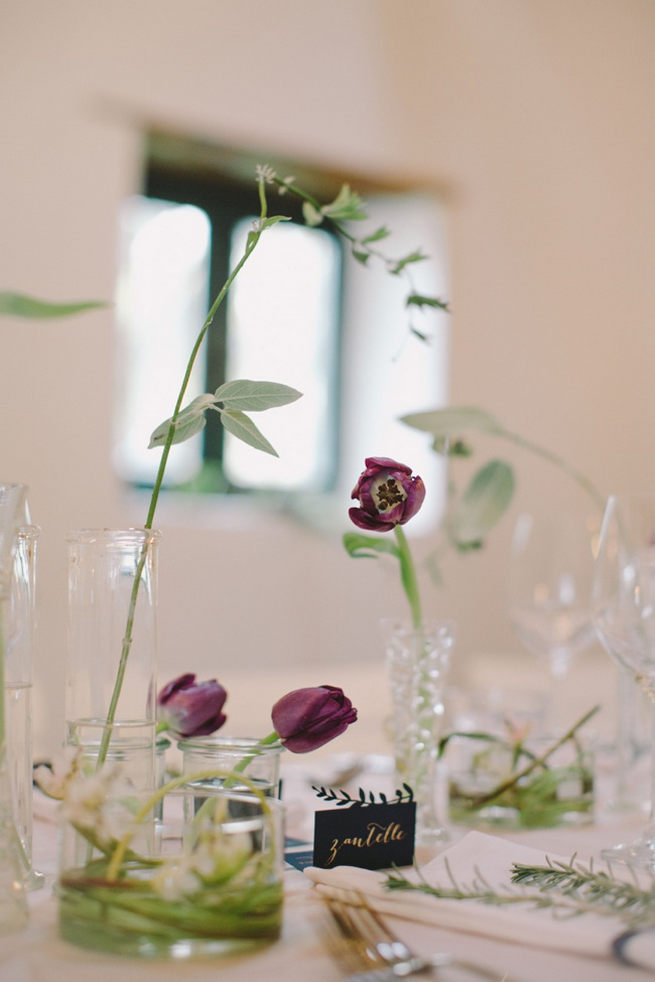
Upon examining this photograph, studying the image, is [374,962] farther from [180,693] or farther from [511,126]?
[511,126]

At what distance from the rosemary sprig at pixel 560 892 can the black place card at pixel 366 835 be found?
4 cm

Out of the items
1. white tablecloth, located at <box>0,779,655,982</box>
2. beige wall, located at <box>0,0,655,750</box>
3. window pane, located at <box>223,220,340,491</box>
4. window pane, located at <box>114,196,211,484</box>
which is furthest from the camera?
window pane, located at <box>223,220,340,491</box>

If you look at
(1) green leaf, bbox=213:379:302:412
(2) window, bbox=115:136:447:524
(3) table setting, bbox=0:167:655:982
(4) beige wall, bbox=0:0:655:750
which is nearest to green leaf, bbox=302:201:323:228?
(3) table setting, bbox=0:167:655:982

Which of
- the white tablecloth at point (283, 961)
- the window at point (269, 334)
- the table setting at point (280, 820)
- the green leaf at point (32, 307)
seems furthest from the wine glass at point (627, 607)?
the window at point (269, 334)

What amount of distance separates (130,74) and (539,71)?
5.23ft

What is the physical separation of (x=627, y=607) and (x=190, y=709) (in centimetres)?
31

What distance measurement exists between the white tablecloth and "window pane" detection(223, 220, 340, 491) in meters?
2.74

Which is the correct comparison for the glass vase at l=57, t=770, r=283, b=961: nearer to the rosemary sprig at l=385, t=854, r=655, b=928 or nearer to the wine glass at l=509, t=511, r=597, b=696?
the rosemary sprig at l=385, t=854, r=655, b=928

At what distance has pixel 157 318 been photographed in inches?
127

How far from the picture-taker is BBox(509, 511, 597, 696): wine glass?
1202 mm

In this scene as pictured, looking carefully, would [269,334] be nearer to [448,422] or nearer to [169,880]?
[448,422]

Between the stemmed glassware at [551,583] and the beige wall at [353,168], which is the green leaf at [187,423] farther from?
the beige wall at [353,168]

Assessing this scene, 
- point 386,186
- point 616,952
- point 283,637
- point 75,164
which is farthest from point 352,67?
point 616,952

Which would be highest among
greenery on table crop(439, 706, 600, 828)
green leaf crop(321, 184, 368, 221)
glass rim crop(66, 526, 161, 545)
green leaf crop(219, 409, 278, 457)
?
green leaf crop(321, 184, 368, 221)
